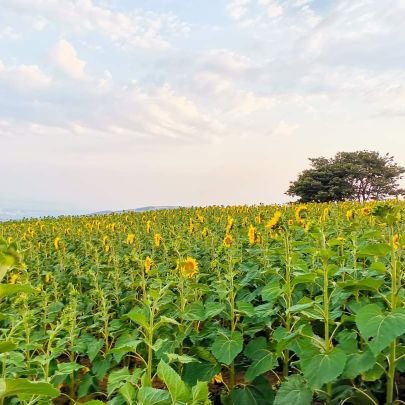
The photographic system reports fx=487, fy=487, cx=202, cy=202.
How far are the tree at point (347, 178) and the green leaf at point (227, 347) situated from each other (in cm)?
3814

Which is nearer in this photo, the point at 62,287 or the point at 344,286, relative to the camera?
the point at 344,286

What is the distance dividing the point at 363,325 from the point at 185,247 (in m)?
4.20

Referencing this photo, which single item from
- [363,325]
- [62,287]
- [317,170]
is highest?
Answer: [317,170]

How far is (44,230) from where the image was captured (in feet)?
39.9

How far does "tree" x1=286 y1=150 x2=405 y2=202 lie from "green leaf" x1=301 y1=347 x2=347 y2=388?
38767 millimetres

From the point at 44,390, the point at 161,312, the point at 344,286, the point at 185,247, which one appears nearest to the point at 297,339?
the point at 344,286

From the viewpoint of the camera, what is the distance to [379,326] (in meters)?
2.35

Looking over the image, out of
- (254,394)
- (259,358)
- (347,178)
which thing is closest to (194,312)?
(259,358)

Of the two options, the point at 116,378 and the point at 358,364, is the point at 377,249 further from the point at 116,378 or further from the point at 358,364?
the point at 116,378

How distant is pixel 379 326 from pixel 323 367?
375mm

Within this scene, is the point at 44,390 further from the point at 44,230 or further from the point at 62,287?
the point at 44,230


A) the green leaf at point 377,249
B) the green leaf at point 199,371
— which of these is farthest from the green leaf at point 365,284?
the green leaf at point 199,371

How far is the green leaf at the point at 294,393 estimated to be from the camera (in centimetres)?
261

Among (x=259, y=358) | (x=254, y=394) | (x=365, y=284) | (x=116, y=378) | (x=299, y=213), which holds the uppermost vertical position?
(x=299, y=213)
